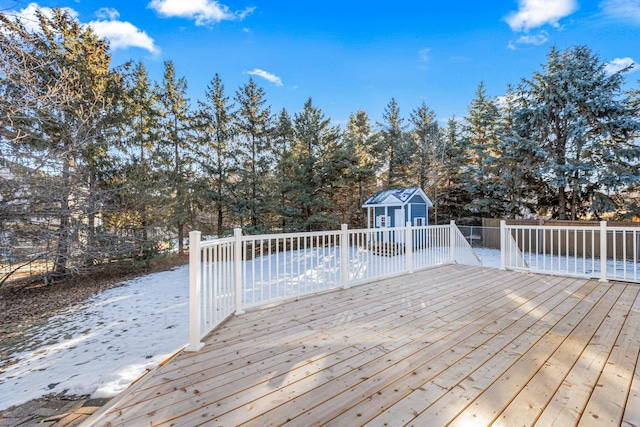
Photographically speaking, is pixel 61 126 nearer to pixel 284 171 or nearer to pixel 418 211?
pixel 284 171

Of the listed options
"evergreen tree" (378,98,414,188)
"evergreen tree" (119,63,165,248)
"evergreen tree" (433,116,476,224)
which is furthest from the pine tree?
"evergreen tree" (433,116,476,224)

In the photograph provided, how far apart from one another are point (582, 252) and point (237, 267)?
31.8 ft

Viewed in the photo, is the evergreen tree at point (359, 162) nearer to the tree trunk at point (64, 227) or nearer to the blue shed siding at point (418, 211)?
the blue shed siding at point (418, 211)

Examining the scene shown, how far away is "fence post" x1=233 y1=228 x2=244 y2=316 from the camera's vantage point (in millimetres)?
2955

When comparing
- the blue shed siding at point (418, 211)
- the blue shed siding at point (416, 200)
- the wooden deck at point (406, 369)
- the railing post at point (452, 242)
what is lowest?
the wooden deck at point (406, 369)

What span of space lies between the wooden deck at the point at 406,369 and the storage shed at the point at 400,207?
8.53 m

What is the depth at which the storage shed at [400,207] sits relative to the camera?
11.8 m

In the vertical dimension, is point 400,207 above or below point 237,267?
above

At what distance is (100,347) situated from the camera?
3945 mm

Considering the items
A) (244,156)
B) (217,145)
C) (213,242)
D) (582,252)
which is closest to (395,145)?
(244,156)

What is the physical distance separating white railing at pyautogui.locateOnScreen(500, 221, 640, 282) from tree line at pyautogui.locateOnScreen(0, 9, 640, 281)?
6.95 feet

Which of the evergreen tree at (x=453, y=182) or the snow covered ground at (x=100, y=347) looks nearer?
the snow covered ground at (x=100, y=347)

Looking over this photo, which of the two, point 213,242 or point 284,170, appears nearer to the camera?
point 213,242

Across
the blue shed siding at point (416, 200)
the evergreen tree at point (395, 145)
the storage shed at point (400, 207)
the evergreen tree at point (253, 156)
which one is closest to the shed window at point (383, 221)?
the storage shed at point (400, 207)
